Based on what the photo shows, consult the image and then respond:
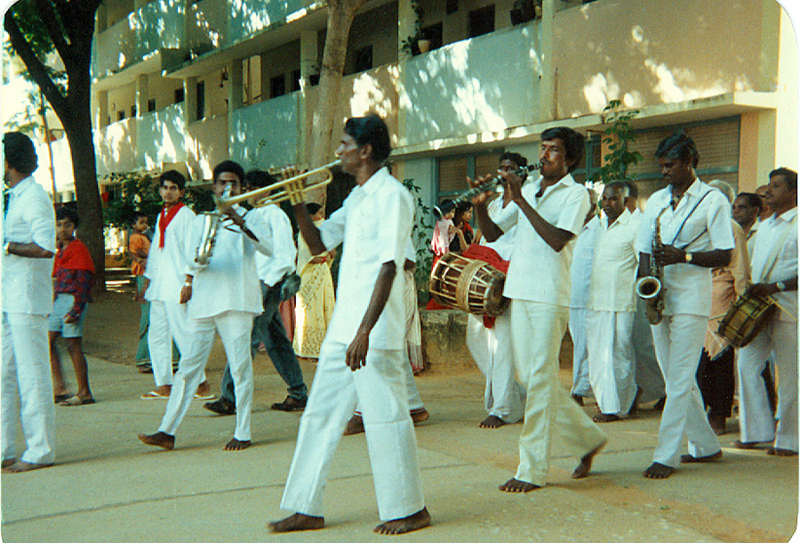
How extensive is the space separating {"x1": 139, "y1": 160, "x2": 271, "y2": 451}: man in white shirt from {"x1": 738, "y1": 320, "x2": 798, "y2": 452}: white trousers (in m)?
3.35

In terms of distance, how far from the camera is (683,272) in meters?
4.76

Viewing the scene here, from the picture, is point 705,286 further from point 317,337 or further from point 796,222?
point 317,337

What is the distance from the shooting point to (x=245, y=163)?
19844 mm

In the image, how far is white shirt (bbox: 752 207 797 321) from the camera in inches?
205

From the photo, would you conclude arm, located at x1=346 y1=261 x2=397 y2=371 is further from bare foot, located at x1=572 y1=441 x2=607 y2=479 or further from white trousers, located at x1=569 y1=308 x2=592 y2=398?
white trousers, located at x1=569 y1=308 x2=592 y2=398

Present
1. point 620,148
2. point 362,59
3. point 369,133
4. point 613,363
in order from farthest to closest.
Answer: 1. point 362,59
2. point 620,148
3. point 613,363
4. point 369,133

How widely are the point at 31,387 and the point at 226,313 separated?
4.29 ft

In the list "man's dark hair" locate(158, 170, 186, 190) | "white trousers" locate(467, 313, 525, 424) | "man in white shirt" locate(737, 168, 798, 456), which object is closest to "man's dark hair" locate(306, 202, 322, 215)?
"man's dark hair" locate(158, 170, 186, 190)

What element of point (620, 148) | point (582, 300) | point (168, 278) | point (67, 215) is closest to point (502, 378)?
point (582, 300)

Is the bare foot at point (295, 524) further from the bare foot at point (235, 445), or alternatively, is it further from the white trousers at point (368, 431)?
the bare foot at point (235, 445)

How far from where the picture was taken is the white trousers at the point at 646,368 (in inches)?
276

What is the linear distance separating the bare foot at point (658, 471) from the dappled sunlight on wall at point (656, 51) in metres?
4.96

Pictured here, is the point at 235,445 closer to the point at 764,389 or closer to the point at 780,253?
the point at 764,389

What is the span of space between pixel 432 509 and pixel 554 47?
8.93 meters
